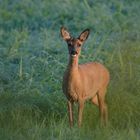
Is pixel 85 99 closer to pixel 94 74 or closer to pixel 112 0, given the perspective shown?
pixel 94 74

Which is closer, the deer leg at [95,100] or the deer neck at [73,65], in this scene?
A: the deer neck at [73,65]

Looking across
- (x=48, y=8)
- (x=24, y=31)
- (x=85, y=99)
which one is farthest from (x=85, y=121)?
(x=48, y=8)

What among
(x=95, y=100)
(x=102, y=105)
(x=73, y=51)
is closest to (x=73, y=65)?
(x=73, y=51)

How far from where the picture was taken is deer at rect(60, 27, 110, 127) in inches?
439

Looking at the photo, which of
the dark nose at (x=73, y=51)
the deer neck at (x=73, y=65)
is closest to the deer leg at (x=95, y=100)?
the deer neck at (x=73, y=65)

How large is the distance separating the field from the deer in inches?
7.3

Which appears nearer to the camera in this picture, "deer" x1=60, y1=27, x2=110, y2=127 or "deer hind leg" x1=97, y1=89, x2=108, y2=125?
"deer" x1=60, y1=27, x2=110, y2=127

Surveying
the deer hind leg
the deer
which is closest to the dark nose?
the deer

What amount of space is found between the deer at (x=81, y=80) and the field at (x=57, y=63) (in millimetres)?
185

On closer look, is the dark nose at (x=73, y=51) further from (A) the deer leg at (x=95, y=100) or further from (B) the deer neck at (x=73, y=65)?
(A) the deer leg at (x=95, y=100)

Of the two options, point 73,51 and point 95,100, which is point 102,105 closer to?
point 95,100

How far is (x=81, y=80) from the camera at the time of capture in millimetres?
11398

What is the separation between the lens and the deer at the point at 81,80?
11.1 metres

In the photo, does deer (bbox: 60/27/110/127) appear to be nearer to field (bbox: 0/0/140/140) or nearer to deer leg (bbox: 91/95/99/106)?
deer leg (bbox: 91/95/99/106)
